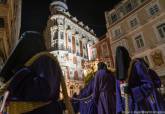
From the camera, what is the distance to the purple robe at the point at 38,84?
1.70 meters

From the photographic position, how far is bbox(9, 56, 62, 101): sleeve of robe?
170 cm

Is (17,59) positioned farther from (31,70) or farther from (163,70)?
(163,70)

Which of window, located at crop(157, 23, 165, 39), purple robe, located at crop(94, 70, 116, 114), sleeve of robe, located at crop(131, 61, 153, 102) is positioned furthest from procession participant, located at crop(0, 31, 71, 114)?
window, located at crop(157, 23, 165, 39)

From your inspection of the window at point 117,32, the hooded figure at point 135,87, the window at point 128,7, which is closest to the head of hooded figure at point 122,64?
the hooded figure at point 135,87

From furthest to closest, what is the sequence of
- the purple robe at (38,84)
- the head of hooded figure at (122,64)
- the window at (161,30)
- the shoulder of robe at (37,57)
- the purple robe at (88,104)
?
the window at (161,30) < the purple robe at (88,104) < the head of hooded figure at (122,64) < the shoulder of robe at (37,57) < the purple robe at (38,84)

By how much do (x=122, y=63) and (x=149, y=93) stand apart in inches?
32.4

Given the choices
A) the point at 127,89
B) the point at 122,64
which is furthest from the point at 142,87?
the point at 122,64

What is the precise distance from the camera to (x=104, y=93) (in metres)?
4.03

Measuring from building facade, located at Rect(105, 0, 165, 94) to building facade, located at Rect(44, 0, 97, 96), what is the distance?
1296cm

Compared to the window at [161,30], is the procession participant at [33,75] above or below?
below

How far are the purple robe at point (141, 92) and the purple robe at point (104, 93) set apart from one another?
102 cm

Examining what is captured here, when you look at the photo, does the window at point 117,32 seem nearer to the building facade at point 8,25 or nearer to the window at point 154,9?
the window at point 154,9

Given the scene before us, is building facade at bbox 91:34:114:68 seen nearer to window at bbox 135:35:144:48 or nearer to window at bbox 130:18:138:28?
window at bbox 135:35:144:48

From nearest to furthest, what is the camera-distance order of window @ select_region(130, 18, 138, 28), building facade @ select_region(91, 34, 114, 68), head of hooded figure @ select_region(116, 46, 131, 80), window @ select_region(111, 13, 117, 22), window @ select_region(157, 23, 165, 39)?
head of hooded figure @ select_region(116, 46, 131, 80) < window @ select_region(157, 23, 165, 39) < window @ select_region(130, 18, 138, 28) < window @ select_region(111, 13, 117, 22) < building facade @ select_region(91, 34, 114, 68)
